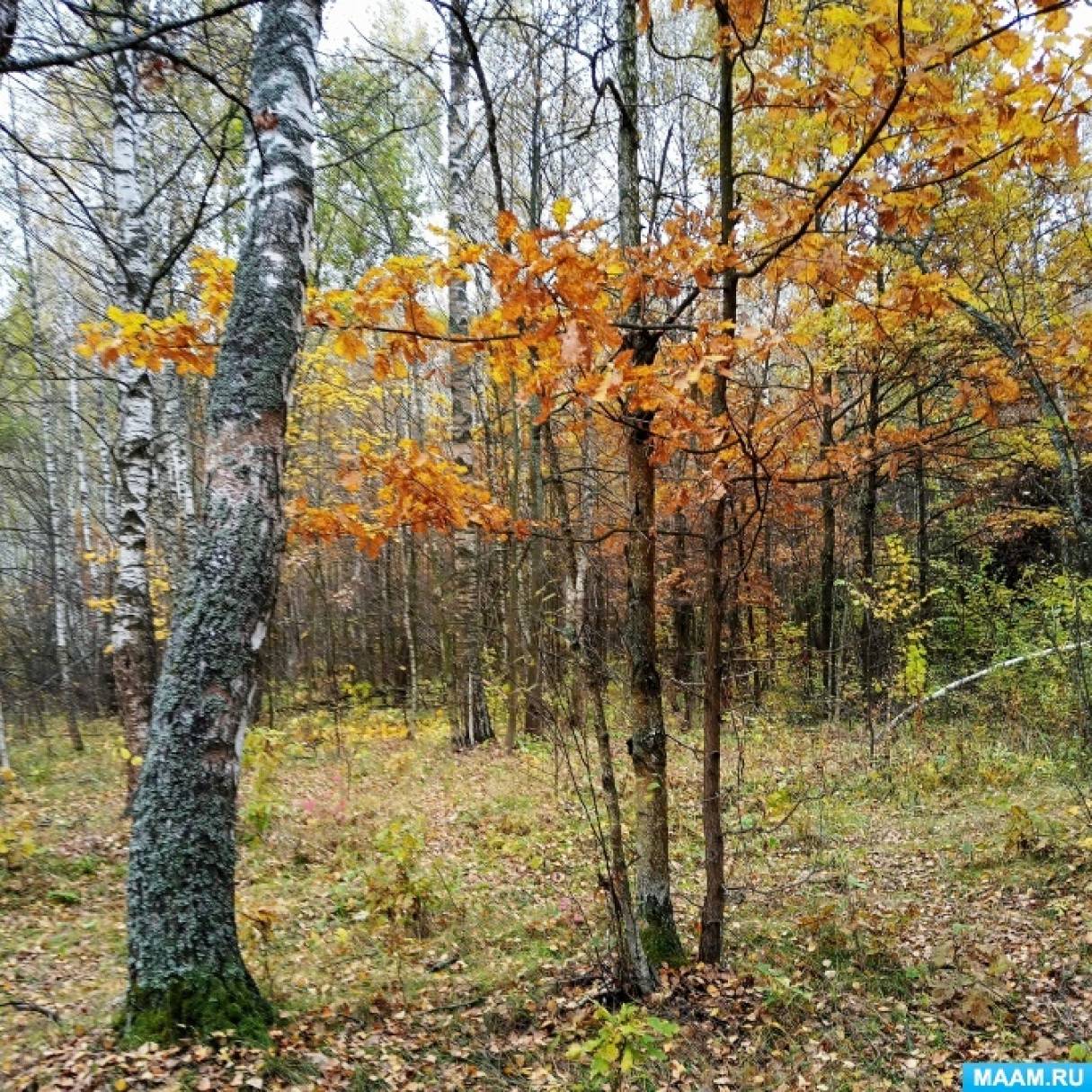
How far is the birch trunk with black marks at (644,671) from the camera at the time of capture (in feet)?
13.1

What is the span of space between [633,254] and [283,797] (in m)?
7.51

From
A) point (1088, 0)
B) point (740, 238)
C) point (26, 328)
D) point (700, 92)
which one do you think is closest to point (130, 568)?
point (740, 238)

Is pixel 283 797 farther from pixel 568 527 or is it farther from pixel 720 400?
pixel 720 400

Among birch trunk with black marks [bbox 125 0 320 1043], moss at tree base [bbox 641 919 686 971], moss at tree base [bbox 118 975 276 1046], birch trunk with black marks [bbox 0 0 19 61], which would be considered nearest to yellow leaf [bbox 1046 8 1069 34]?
birch trunk with black marks [bbox 125 0 320 1043]

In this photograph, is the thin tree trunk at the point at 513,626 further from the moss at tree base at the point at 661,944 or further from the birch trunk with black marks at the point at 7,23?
the birch trunk with black marks at the point at 7,23

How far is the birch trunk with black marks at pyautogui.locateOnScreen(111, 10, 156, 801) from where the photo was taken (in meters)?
6.83

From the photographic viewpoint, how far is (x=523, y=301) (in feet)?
9.86

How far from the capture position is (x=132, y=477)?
697 cm

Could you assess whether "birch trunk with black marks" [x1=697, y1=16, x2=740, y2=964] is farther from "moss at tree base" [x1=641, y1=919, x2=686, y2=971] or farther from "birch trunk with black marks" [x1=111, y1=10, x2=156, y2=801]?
"birch trunk with black marks" [x1=111, y1=10, x2=156, y2=801]

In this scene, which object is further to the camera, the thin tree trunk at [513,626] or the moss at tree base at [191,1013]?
the thin tree trunk at [513,626]

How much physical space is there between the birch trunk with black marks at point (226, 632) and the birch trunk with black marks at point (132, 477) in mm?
3790

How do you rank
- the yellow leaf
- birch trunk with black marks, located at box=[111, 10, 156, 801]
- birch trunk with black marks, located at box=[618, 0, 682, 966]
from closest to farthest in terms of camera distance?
1. the yellow leaf
2. birch trunk with black marks, located at box=[618, 0, 682, 966]
3. birch trunk with black marks, located at box=[111, 10, 156, 801]

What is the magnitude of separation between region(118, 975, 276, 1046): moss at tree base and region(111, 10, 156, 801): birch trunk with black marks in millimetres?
4225

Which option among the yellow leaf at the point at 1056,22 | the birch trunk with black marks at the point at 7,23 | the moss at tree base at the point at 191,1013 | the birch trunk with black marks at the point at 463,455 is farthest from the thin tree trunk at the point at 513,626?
the birch trunk with black marks at the point at 7,23
